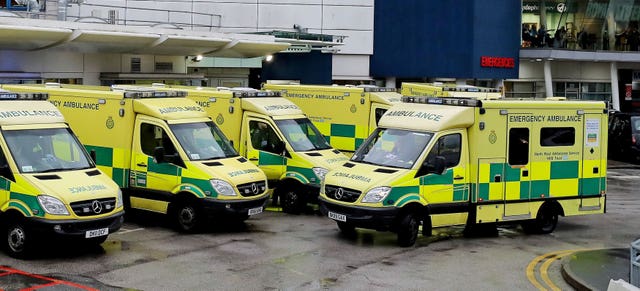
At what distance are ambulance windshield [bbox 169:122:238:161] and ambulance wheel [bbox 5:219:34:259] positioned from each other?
12.6 feet

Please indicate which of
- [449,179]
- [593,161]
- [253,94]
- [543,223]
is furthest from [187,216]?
[593,161]

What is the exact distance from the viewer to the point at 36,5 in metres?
25.9

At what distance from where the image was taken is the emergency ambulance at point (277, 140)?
19.3 m

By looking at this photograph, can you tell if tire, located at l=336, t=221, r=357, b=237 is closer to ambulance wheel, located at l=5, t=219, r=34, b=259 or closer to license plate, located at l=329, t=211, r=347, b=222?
license plate, located at l=329, t=211, r=347, b=222

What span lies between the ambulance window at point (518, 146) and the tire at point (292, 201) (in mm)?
4644

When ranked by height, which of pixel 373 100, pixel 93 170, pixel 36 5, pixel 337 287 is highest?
pixel 36 5

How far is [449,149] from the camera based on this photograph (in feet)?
53.5

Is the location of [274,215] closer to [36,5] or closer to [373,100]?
[373,100]

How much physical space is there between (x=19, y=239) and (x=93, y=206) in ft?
A: 3.81

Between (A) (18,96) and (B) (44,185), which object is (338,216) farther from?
(A) (18,96)

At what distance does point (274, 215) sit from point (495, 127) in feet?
16.6

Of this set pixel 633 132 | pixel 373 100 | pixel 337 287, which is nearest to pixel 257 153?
pixel 373 100

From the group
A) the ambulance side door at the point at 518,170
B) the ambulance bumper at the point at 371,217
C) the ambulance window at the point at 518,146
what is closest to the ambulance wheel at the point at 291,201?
the ambulance bumper at the point at 371,217

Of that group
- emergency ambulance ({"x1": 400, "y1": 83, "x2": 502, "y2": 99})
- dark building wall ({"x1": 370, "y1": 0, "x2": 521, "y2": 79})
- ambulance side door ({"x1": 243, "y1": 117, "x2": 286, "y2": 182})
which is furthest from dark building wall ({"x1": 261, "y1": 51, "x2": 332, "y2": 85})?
ambulance side door ({"x1": 243, "y1": 117, "x2": 286, "y2": 182})
